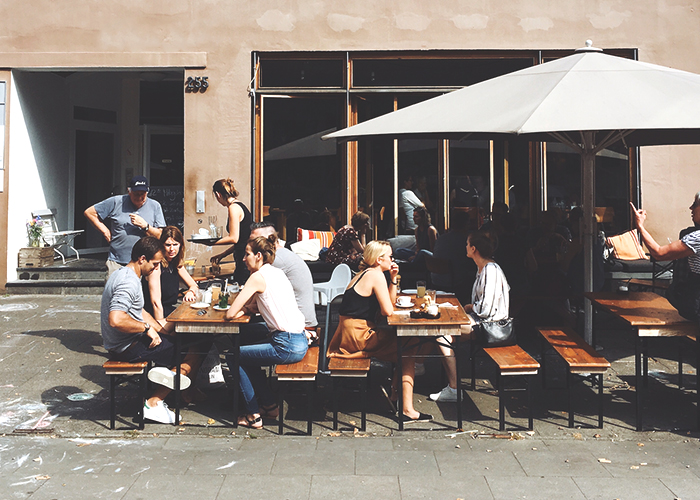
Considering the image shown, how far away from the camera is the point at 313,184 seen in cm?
1125

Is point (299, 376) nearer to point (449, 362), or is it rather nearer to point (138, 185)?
point (449, 362)

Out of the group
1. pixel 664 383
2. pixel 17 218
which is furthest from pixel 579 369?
pixel 17 218

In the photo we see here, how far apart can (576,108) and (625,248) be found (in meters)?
5.01

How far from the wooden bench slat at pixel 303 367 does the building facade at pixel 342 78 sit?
18.0 feet

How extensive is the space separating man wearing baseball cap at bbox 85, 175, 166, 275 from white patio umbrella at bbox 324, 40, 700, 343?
2.37 m

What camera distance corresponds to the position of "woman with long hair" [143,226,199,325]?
6.32 meters

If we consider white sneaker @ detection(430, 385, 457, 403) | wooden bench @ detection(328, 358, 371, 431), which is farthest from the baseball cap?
white sneaker @ detection(430, 385, 457, 403)

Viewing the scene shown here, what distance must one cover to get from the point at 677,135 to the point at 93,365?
240 inches

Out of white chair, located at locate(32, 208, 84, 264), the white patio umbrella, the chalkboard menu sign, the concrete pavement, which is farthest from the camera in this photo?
the chalkboard menu sign

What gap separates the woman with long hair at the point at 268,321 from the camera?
5.66 m

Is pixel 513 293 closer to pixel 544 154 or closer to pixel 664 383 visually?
pixel 664 383

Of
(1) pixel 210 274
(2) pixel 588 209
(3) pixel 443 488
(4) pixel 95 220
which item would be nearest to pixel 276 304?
(3) pixel 443 488

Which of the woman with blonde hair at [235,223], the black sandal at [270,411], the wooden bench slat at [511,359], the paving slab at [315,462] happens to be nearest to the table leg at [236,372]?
the black sandal at [270,411]

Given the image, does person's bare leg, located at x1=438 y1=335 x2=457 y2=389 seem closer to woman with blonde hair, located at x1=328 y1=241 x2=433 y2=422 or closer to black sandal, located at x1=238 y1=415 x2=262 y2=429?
woman with blonde hair, located at x1=328 y1=241 x2=433 y2=422
